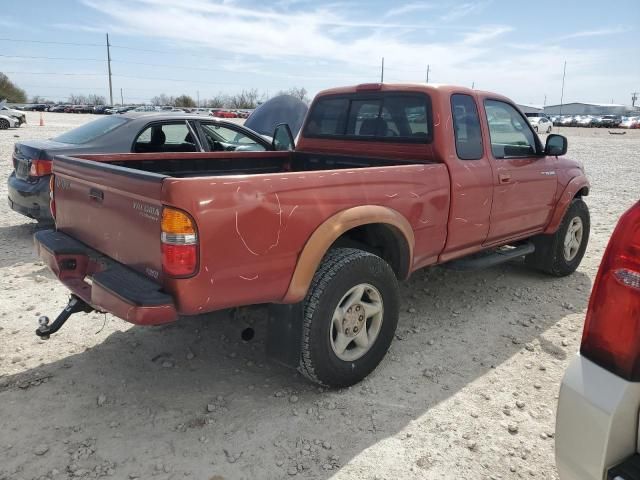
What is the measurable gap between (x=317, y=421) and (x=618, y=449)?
167cm

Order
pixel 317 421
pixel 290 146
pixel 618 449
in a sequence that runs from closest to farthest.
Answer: pixel 618 449, pixel 317 421, pixel 290 146

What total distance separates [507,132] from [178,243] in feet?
10.9

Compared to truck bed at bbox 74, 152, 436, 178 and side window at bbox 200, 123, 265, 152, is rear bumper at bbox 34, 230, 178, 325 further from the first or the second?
side window at bbox 200, 123, 265, 152

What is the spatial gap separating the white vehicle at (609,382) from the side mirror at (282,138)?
4428 mm

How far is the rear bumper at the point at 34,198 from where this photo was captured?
5.79 m

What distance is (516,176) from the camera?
4355 mm

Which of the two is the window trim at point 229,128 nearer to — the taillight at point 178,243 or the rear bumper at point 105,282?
the rear bumper at point 105,282

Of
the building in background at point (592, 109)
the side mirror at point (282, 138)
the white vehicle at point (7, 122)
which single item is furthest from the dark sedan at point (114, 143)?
the building in background at point (592, 109)

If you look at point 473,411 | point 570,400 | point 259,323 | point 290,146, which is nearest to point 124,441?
point 259,323

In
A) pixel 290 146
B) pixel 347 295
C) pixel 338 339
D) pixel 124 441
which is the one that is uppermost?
pixel 290 146

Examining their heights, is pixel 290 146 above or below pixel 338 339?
above

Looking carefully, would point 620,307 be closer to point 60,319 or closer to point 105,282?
point 105,282

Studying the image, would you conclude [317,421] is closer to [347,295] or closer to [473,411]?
[347,295]

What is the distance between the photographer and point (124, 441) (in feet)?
8.86
